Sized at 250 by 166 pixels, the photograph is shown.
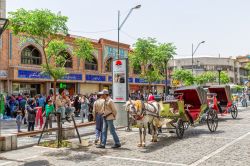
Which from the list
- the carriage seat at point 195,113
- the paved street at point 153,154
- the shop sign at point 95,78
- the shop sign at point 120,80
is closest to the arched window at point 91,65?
the shop sign at point 95,78

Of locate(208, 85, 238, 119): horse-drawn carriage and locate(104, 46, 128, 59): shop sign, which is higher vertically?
locate(104, 46, 128, 59): shop sign

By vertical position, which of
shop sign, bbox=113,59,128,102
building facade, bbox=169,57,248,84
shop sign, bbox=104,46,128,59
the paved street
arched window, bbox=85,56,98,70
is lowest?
the paved street

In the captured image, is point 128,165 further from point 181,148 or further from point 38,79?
point 38,79

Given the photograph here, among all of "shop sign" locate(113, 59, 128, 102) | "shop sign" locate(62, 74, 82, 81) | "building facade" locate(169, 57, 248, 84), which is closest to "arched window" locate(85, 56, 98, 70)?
"shop sign" locate(62, 74, 82, 81)

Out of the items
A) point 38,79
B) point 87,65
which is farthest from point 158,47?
point 38,79

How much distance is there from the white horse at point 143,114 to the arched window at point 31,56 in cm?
2129

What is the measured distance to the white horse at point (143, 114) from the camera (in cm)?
1116

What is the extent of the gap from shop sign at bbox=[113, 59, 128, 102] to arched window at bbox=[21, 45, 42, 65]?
52.9 feet

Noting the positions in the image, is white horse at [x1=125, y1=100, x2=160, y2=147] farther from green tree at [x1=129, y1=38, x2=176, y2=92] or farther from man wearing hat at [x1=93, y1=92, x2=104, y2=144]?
green tree at [x1=129, y1=38, x2=176, y2=92]

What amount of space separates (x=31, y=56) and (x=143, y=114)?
73.9 ft

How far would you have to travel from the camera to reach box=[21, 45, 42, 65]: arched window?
101 ft

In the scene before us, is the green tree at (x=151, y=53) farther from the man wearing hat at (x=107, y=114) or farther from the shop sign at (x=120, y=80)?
the man wearing hat at (x=107, y=114)

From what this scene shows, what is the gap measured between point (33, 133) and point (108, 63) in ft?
101

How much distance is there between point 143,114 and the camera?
37.2 feet
